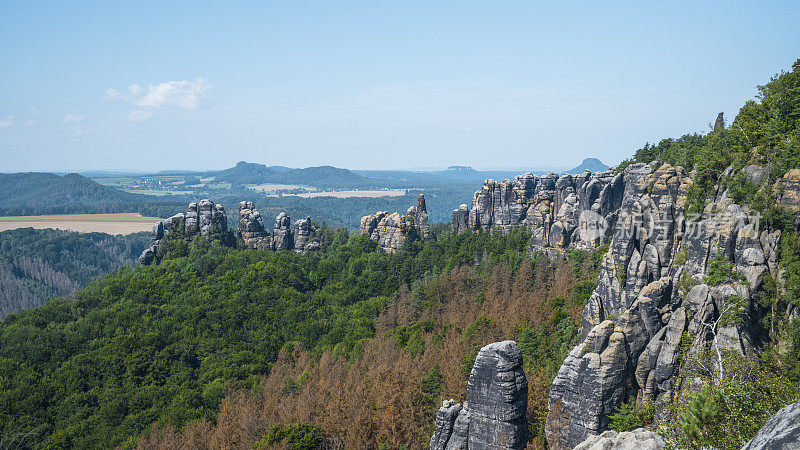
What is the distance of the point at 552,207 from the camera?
85.6m

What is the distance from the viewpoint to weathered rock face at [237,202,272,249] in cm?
9506

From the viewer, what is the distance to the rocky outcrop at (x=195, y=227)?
90.3m

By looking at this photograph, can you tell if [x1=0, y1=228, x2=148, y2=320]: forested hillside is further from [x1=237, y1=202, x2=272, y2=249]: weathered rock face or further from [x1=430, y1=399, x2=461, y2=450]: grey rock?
[x1=430, y1=399, x2=461, y2=450]: grey rock

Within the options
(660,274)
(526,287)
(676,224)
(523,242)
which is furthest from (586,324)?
(523,242)

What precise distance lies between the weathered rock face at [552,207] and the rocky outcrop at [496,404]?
41459 mm

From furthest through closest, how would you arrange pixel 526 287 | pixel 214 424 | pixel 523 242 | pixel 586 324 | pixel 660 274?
pixel 523 242, pixel 526 287, pixel 214 424, pixel 586 324, pixel 660 274

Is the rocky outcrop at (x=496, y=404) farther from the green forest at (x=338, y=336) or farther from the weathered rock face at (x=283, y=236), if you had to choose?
the weathered rock face at (x=283, y=236)

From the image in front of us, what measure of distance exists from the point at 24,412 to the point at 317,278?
42923 mm

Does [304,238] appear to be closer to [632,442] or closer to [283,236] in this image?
[283,236]

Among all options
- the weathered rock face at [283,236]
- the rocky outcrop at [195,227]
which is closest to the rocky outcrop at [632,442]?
the weathered rock face at [283,236]

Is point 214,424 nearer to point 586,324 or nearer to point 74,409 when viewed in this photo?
point 74,409

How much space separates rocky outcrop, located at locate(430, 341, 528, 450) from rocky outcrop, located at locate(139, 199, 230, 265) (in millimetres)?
72904

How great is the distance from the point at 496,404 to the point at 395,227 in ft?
220

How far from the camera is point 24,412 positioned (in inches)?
1911
